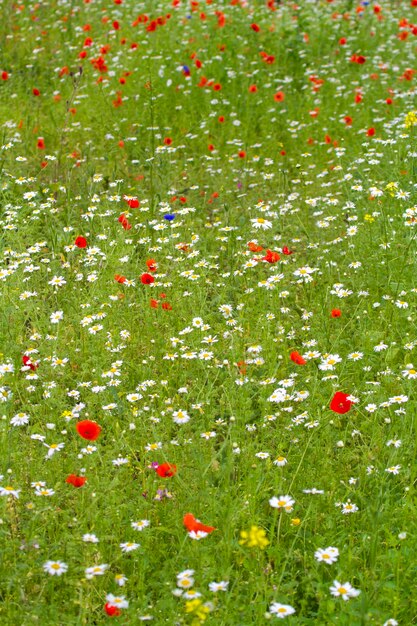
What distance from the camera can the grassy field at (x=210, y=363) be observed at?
250 centimetres

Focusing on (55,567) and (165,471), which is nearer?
(55,567)

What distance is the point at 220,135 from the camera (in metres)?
6.77

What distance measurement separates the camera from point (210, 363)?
3.68m

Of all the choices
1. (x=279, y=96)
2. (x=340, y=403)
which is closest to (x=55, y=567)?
(x=340, y=403)

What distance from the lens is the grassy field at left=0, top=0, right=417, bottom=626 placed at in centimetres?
250

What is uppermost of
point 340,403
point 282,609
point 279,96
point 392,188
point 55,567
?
point 279,96

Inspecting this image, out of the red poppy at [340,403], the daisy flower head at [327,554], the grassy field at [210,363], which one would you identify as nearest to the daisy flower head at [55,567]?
the grassy field at [210,363]

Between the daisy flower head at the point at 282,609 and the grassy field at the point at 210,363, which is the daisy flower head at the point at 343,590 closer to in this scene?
the grassy field at the point at 210,363

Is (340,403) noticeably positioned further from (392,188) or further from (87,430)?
(392,188)

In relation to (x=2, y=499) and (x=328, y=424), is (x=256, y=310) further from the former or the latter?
(x=2, y=499)

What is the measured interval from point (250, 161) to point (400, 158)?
1.33m

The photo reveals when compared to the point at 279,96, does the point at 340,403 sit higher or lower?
lower

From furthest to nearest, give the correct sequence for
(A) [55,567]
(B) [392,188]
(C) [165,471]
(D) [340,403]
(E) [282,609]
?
(B) [392,188], (D) [340,403], (C) [165,471], (A) [55,567], (E) [282,609]

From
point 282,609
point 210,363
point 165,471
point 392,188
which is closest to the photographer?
point 282,609
